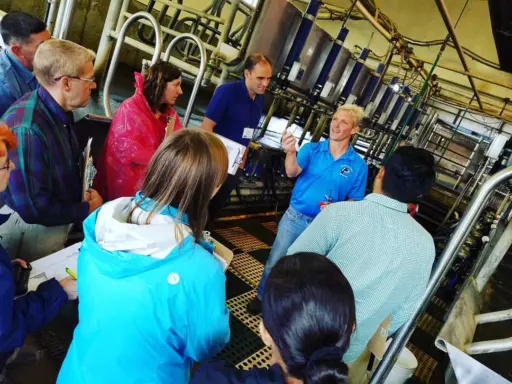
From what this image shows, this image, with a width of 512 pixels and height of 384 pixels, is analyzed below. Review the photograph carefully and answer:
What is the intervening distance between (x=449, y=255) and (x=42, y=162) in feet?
5.55

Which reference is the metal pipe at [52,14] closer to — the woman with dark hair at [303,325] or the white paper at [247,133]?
the white paper at [247,133]

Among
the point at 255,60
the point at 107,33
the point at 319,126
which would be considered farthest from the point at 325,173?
the point at 319,126

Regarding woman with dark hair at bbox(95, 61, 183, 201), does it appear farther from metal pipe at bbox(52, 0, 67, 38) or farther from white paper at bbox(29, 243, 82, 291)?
metal pipe at bbox(52, 0, 67, 38)

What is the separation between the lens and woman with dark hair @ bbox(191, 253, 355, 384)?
753mm

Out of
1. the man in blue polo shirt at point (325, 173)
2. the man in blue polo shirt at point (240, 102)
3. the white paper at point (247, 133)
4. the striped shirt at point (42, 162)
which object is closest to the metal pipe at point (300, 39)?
the man in blue polo shirt at point (240, 102)

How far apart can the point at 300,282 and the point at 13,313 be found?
0.97 metres

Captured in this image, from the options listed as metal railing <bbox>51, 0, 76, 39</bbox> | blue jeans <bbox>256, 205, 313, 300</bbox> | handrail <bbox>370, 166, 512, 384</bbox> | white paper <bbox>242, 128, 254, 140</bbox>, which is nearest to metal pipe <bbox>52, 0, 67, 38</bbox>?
metal railing <bbox>51, 0, 76, 39</bbox>

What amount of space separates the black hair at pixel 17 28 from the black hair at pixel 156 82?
641mm

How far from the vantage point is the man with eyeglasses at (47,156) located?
1383 millimetres

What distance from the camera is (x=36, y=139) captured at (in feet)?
4.55

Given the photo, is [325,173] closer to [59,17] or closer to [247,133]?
[247,133]

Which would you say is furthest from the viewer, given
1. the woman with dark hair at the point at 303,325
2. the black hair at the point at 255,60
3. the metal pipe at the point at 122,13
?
the metal pipe at the point at 122,13

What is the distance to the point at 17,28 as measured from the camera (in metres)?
1.90

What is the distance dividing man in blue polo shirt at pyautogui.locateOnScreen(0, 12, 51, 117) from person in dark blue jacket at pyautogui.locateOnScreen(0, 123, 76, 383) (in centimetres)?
93
